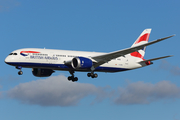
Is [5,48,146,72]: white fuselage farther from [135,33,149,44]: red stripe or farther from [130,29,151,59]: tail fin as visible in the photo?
[135,33,149,44]: red stripe

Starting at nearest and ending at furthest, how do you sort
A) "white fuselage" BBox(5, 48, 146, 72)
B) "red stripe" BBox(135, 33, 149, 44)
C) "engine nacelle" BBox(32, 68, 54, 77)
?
"white fuselage" BBox(5, 48, 146, 72)
"engine nacelle" BBox(32, 68, 54, 77)
"red stripe" BBox(135, 33, 149, 44)

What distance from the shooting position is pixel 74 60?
62812mm

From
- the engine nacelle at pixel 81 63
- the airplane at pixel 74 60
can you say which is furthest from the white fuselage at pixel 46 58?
the engine nacelle at pixel 81 63

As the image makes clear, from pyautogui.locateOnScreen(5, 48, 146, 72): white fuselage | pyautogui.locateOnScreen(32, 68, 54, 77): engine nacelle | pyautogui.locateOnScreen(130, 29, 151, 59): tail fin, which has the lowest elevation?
pyautogui.locateOnScreen(32, 68, 54, 77): engine nacelle

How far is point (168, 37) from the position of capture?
176ft

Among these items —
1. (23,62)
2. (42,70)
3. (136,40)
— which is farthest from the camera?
(136,40)

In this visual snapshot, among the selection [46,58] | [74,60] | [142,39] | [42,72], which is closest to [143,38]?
[142,39]

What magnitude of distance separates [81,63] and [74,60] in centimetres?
142

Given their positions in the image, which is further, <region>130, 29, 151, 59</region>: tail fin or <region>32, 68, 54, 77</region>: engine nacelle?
<region>130, 29, 151, 59</region>: tail fin

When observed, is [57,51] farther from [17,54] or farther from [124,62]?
[124,62]

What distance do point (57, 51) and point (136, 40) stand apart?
749 inches

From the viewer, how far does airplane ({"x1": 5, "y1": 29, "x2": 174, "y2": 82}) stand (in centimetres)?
6031

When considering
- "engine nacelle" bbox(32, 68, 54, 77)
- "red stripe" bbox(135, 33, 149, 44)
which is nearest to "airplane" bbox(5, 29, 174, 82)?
"engine nacelle" bbox(32, 68, 54, 77)

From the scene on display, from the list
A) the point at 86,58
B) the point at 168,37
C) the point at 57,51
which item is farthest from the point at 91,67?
the point at 168,37
